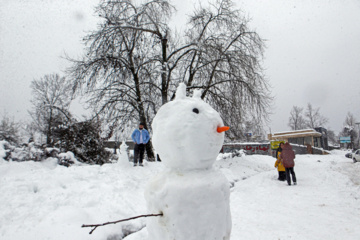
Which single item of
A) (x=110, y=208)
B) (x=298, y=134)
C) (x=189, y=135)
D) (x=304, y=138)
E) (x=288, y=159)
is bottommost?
(x=110, y=208)

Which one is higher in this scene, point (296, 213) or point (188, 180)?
point (188, 180)

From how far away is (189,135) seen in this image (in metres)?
1.99

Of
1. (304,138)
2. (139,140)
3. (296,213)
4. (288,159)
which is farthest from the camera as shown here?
(304,138)

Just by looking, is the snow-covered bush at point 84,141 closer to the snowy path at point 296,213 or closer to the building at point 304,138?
the snowy path at point 296,213

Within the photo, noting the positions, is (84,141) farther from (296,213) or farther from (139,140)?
(296,213)

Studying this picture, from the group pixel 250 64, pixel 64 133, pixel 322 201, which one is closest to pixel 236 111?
pixel 250 64

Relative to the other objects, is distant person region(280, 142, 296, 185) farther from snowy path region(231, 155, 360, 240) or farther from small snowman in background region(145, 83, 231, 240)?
A: small snowman in background region(145, 83, 231, 240)

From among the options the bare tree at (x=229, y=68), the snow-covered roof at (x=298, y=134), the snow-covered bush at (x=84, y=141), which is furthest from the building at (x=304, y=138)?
the snow-covered bush at (x=84, y=141)

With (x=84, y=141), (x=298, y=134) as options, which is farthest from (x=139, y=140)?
(x=298, y=134)

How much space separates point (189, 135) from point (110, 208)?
313 cm

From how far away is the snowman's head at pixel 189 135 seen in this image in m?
2.01

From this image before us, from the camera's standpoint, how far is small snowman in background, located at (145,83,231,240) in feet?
6.18

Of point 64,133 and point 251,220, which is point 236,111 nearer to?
point 251,220

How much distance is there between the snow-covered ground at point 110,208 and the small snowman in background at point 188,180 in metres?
1.93
